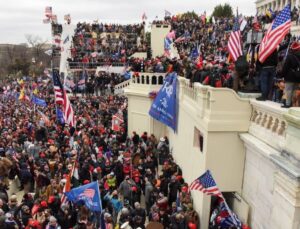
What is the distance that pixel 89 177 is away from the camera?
12438mm

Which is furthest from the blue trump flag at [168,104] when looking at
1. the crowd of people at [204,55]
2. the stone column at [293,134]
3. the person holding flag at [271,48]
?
the stone column at [293,134]

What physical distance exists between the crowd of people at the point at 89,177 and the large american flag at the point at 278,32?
4.45 metres

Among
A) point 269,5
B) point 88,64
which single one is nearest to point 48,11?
point 88,64

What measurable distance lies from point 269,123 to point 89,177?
7.04 meters

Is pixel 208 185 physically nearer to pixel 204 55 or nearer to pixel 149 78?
pixel 149 78

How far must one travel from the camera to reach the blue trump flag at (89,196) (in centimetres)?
905

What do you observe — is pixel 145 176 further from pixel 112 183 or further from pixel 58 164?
pixel 58 164

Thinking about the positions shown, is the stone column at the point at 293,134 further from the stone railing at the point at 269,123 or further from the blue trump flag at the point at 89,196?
the blue trump flag at the point at 89,196

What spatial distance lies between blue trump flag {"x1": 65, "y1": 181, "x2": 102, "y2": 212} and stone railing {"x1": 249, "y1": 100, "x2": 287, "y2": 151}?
4.00 metres

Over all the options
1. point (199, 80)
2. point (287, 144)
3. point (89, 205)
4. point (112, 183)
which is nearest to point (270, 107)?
point (287, 144)

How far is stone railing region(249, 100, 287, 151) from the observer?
6.69 meters

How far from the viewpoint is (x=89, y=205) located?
360 inches

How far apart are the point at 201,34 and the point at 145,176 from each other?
23816 mm

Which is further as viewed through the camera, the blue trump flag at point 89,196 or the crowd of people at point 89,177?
the crowd of people at point 89,177
